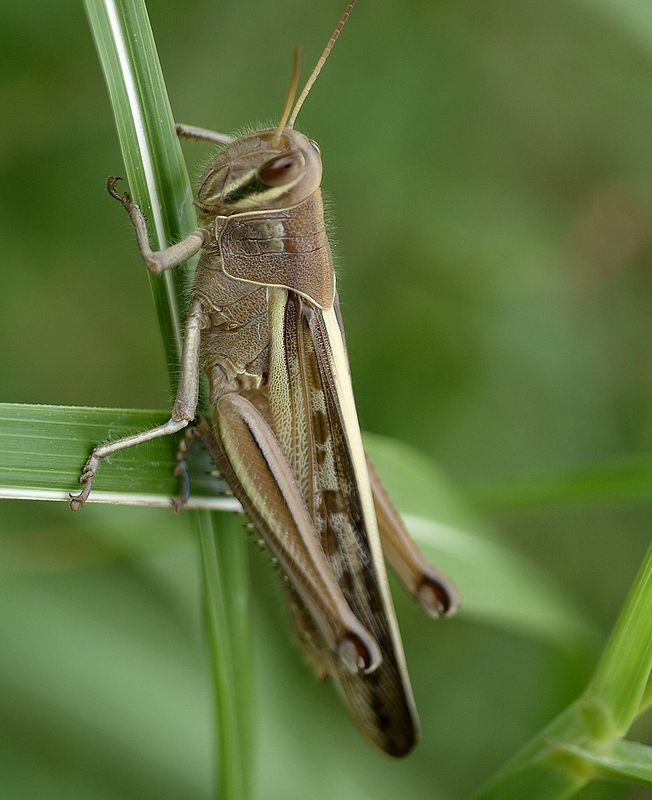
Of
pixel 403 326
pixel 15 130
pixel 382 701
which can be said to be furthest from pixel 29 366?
pixel 382 701

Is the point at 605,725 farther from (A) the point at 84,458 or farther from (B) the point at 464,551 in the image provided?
(A) the point at 84,458

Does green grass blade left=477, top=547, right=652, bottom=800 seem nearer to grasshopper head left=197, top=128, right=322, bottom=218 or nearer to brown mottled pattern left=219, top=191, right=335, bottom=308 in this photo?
brown mottled pattern left=219, top=191, right=335, bottom=308

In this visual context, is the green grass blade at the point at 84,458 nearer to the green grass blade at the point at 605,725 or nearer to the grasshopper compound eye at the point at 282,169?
the grasshopper compound eye at the point at 282,169

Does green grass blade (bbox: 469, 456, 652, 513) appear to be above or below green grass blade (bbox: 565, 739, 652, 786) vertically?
below

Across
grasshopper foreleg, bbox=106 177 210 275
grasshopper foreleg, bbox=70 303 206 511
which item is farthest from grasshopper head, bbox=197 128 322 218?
grasshopper foreleg, bbox=70 303 206 511

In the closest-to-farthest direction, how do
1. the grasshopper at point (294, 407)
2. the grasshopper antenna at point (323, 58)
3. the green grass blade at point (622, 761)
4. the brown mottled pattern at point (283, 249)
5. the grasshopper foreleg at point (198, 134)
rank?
the green grass blade at point (622, 761) → the grasshopper antenna at point (323, 58) → the grasshopper at point (294, 407) → the brown mottled pattern at point (283, 249) → the grasshopper foreleg at point (198, 134)

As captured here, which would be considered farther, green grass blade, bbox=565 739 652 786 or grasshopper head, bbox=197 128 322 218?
grasshopper head, bbox=197 128 322 218

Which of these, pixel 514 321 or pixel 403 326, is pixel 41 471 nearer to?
pixel 403 326

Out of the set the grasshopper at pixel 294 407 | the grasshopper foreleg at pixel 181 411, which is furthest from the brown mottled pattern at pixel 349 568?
the grasshopper foreleg at pixel 181 411
